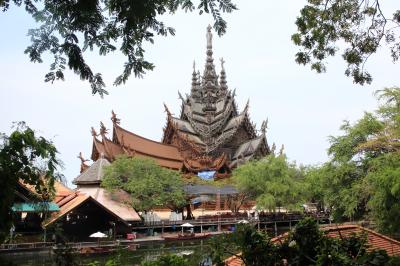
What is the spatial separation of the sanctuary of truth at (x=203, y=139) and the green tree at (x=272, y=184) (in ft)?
26.3

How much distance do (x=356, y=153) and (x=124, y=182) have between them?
14.2 metres

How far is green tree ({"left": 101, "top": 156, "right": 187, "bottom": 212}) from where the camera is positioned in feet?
86.8

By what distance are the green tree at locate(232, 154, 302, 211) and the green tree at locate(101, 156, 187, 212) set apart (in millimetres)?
5084

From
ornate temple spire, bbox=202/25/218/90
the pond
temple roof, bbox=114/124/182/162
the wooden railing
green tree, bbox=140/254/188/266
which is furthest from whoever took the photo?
ornate temple spire, bbox=202/25/218/90

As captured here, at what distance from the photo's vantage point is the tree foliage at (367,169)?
16.3 metres

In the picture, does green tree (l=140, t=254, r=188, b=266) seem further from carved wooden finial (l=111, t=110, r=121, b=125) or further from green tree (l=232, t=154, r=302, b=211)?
carved wooden finial (l=111, t=110, r=121, b=125)

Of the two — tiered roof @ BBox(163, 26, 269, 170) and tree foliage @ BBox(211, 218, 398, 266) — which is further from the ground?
tiered roof @ BBox(163, 26, 269, 170)

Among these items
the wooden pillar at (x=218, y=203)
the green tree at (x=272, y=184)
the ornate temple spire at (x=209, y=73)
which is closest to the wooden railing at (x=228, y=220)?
the green tree at (x=272, y=184)

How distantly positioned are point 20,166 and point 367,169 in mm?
20214

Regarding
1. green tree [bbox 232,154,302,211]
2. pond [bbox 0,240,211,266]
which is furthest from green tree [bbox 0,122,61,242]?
green tree [bbox 232,154,302,211]

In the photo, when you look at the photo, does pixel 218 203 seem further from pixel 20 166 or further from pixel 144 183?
pixel 20 166

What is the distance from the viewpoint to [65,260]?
11.3 feet

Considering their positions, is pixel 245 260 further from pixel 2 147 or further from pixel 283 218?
pixel 283 218

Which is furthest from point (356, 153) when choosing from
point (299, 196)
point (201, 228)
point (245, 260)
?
point (245, 260)
